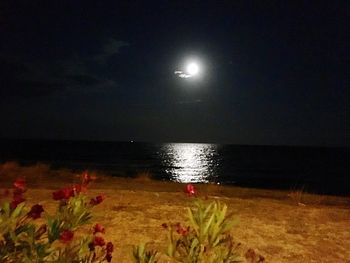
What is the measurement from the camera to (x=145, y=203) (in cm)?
752

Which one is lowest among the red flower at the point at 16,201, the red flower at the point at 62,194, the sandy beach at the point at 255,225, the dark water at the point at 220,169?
the sandy beach at the point at 255,225

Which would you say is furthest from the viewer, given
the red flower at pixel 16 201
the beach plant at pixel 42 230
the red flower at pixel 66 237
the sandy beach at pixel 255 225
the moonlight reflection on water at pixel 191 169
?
the moonlight reflection on water at pixel 191 169

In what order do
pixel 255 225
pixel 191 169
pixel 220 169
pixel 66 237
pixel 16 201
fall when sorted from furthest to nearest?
pixel 220 169 < pixel 191 169 < pixel 255 225 < pixel 16 201 < pixel 66 237

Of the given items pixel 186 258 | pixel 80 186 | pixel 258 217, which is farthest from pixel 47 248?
pixel 258 217

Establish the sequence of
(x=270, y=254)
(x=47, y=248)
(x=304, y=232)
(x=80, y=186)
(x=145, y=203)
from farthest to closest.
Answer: (x=145, y=203), (x=304, y=232), (x=270, y=254), (x=80, y=186), (x=47, y=248)

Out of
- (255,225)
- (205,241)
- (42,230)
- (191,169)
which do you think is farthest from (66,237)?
(191,169)

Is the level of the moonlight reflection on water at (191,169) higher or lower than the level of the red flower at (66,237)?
higher

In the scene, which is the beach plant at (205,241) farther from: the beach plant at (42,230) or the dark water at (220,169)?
the dark water at (220,169)

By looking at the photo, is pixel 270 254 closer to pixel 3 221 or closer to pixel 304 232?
pixel 304 232

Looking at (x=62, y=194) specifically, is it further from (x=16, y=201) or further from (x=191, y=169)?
(x=191, y=169)

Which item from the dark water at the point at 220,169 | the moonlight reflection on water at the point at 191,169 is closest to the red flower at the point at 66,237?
the dark water at the point at 220,169

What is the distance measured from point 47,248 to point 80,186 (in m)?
0.63

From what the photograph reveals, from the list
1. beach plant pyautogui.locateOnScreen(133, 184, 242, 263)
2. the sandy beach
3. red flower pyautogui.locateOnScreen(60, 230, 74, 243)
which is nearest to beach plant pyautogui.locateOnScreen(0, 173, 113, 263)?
red flower pyautogui.locateOnScreen(60, 230, 74, 243)

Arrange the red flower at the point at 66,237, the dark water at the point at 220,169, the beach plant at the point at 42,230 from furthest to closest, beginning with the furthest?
the dark water at the point at 220,169 < the beach plant at the point at 42,230 < the red flower at the point at 66,237
